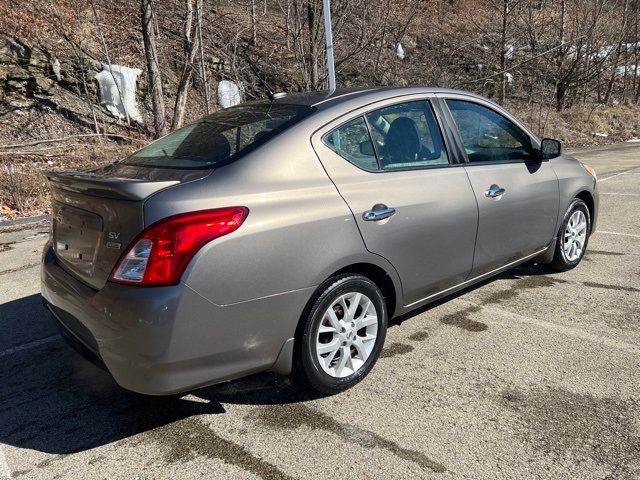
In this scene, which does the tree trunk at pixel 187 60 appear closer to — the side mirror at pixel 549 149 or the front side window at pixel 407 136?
the side mirror at pixel 549 149

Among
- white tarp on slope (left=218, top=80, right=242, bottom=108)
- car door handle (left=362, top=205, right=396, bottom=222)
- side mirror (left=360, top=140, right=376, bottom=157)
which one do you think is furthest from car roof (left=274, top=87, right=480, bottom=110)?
white tarp on slope (left=218, top=80, right=242, bottom=108)

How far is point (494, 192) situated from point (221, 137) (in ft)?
6.42

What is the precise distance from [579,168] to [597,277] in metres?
1.00

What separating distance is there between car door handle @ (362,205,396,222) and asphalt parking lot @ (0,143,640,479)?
3.19 feet

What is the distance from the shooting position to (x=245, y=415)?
2.88 metres

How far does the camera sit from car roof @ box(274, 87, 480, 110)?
10.7 feet

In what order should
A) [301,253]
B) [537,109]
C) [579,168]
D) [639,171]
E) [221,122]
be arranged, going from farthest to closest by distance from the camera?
1. [537,109]
2. [639,171]
3. [579,168]
4. [221,122]
5. [301,253]

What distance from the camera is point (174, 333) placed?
7.80 ft

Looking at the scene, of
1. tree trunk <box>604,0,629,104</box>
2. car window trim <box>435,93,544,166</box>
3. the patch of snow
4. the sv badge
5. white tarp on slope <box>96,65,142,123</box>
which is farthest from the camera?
the patch of snow

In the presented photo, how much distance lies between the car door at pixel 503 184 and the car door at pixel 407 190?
0.18m

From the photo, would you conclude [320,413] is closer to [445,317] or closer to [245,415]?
[245,415]

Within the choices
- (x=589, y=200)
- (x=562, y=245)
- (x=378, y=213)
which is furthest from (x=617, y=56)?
(x=378, y=213)

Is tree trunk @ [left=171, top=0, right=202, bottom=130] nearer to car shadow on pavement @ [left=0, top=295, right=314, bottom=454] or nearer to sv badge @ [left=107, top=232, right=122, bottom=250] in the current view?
car shadow on pavement @ [left=0, top=295, right=314, bottom=454]

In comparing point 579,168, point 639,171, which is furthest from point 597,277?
point 639,171
